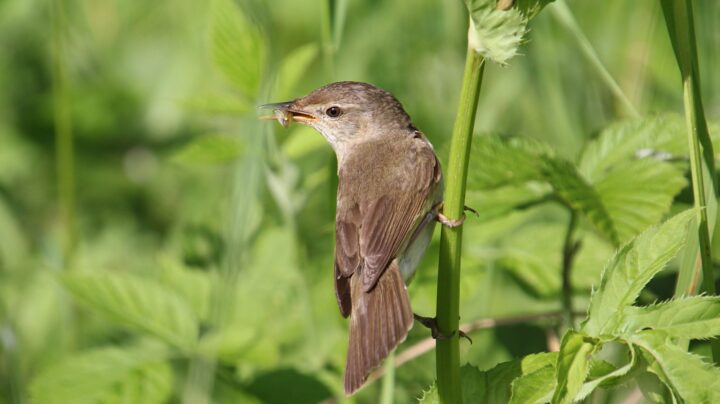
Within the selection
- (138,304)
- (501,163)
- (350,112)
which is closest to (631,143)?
(501,163)

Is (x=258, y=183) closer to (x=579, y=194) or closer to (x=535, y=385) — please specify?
(x=579, y=194)

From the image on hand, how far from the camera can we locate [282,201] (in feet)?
10.8

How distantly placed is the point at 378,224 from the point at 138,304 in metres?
1.06

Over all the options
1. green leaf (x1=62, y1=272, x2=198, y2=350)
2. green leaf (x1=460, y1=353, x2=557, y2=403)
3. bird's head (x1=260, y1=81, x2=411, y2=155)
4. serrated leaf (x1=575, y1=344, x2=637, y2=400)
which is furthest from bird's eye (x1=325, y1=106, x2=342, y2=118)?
serrated leaf (x1=575, y1=344, x2=637, y2=400)

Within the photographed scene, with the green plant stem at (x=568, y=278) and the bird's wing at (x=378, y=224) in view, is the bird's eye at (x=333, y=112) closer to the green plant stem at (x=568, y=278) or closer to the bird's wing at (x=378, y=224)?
the bird's wing at (x=378, y=224)

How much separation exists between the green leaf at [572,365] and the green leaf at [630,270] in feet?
0.20

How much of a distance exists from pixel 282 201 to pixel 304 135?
0.32 m

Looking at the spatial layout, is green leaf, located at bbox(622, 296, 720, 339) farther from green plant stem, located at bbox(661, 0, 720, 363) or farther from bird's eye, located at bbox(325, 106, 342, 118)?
bird's eye, located at bbox(325, 106, 342, 118)

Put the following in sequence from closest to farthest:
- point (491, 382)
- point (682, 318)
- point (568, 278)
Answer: point (682, 318) < point (491, 382) < point (568, 278)

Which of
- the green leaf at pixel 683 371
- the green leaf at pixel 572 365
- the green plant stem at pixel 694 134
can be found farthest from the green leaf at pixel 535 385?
the green plant stem at pixel 694 134

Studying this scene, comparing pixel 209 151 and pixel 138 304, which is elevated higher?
pixel 209 151

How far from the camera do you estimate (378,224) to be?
2.67 meters

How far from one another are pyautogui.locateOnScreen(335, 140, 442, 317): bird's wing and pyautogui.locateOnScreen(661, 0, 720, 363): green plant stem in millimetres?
707

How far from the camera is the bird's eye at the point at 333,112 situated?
327 cm
